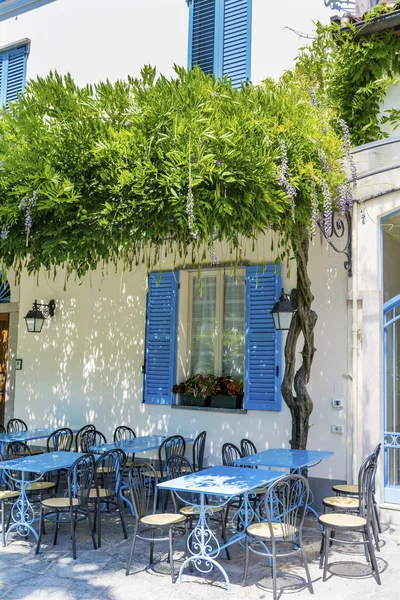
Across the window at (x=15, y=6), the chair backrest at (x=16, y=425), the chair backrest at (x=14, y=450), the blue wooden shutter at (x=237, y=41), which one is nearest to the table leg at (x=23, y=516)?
the chair backrest at (x=14, y=450)

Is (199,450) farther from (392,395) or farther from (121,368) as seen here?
(392,395)

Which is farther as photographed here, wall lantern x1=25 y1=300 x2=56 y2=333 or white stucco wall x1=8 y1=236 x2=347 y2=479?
wall lantern x1=25 y1=300 x2=56 y2=333

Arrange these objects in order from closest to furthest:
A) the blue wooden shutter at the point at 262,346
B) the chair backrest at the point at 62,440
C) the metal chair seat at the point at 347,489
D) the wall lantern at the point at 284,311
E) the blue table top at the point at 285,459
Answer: the blue table top at the point at 285,459 < the metal chair seat at the point at 347,489 < the wall lantern at the point at 284,311 < the blue wooden shutter at the point at 262,346 < the chair backrest at the point at 62,440

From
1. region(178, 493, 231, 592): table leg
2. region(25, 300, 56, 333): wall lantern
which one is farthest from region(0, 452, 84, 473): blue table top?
region(25, 300, 56, 333): wall lantern

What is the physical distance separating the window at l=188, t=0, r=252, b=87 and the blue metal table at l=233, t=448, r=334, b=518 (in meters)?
4.74

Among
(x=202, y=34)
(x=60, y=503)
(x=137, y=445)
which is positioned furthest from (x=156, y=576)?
(x=202, y=34)

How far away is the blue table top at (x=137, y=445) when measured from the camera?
6625 mm

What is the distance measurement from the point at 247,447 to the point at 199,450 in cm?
78

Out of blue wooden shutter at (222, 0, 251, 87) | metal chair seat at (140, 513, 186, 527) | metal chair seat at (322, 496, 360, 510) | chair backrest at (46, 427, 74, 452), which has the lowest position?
metal chair seat at (140, 513, 186, 527)

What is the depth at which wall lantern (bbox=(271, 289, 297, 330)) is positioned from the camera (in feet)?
21.8

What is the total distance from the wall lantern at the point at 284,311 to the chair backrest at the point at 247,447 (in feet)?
4.35

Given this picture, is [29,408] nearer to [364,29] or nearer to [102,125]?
[102,125]

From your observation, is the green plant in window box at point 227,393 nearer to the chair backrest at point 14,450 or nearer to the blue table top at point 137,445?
the blue table top at point 137,445

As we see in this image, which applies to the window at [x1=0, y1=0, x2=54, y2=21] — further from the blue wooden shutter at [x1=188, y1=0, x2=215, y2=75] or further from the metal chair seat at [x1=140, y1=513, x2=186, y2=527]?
the metal chair seat at [x1=140, y1=513, x2=186, y2=527]
